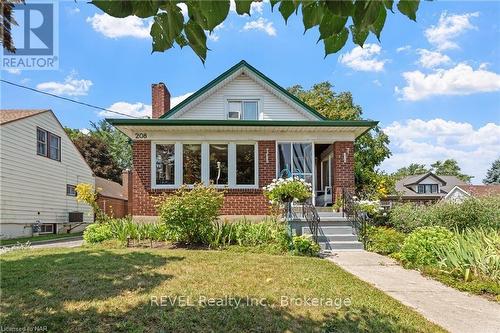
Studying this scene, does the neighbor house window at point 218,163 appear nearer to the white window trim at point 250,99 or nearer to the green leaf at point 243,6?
the white window trim at point 250,99

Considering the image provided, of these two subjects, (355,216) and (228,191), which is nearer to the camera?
(355,216)

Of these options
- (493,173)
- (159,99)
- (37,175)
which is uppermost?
(159,99)

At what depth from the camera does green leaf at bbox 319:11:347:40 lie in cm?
147

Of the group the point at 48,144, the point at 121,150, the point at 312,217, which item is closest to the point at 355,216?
the point at 312,217

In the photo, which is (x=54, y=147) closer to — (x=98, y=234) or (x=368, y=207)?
(x=98, y=234)

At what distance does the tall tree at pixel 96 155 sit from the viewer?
3925cm

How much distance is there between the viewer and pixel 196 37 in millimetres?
1729

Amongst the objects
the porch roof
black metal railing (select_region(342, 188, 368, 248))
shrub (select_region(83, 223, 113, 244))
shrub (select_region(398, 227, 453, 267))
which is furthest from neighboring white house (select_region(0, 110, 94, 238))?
shrub (select_region(398, 227, 453, 267))

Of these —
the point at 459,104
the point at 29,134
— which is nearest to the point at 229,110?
the point at 459,104

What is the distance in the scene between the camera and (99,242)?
10219 millimetres

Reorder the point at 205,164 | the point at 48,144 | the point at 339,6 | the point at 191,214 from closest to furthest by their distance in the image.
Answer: the point at 339,6 < the point at 191,214 < the point at 205,164 < the point at 48,144

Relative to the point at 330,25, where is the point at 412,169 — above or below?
above

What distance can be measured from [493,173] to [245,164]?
7628 centimetres

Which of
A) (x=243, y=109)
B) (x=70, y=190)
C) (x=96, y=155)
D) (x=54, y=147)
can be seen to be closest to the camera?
(x=243, y=109)
